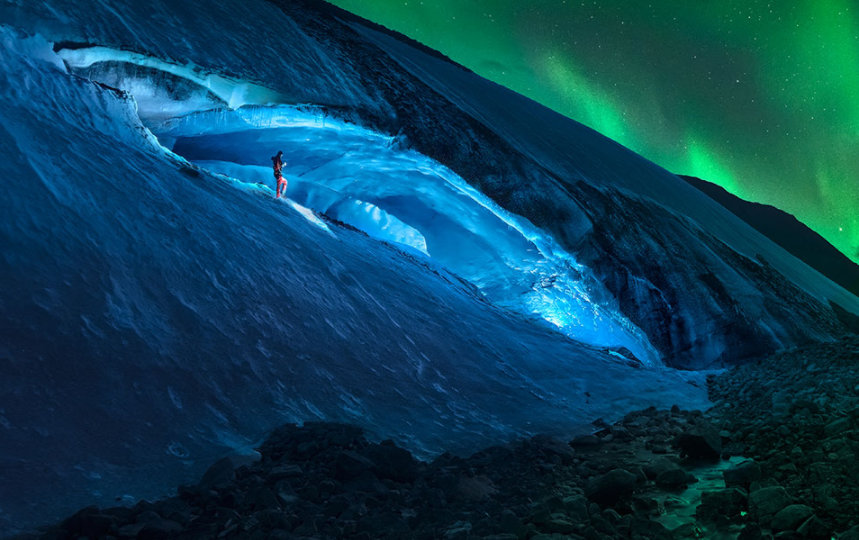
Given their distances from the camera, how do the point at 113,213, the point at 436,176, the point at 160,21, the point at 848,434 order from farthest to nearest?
the point at 436,176, the point at 160,21, the point at 113,213, the point at 848,434

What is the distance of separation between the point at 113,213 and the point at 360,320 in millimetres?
2582

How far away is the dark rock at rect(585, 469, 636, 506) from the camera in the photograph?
9.16 ft

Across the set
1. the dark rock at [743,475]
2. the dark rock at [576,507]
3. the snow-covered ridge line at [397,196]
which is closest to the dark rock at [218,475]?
the dark rock at [576,507]

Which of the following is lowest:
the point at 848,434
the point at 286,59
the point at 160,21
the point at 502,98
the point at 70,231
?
the point at 70,231

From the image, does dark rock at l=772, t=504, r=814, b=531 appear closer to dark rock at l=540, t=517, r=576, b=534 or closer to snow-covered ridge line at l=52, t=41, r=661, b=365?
dark rock at l=540, t=517, r=576, b=534

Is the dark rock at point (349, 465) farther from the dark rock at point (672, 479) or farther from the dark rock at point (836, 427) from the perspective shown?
the dark rock at point (836, 427)

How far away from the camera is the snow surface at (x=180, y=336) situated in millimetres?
2877

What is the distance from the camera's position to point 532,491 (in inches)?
121

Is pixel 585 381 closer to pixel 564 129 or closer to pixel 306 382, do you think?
pixel 306 382

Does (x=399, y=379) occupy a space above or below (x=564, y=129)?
below

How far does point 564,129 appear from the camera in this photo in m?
20.4

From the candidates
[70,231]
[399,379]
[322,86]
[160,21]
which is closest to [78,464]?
[70,231]

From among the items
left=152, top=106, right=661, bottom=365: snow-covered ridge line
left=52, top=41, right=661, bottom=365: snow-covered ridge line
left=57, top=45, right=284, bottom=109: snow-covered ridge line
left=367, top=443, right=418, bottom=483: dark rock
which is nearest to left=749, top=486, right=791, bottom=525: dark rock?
left=367, top=443, right=418, bottom=483: dark rock

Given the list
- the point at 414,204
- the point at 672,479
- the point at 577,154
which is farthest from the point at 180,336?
the point at 577,154
